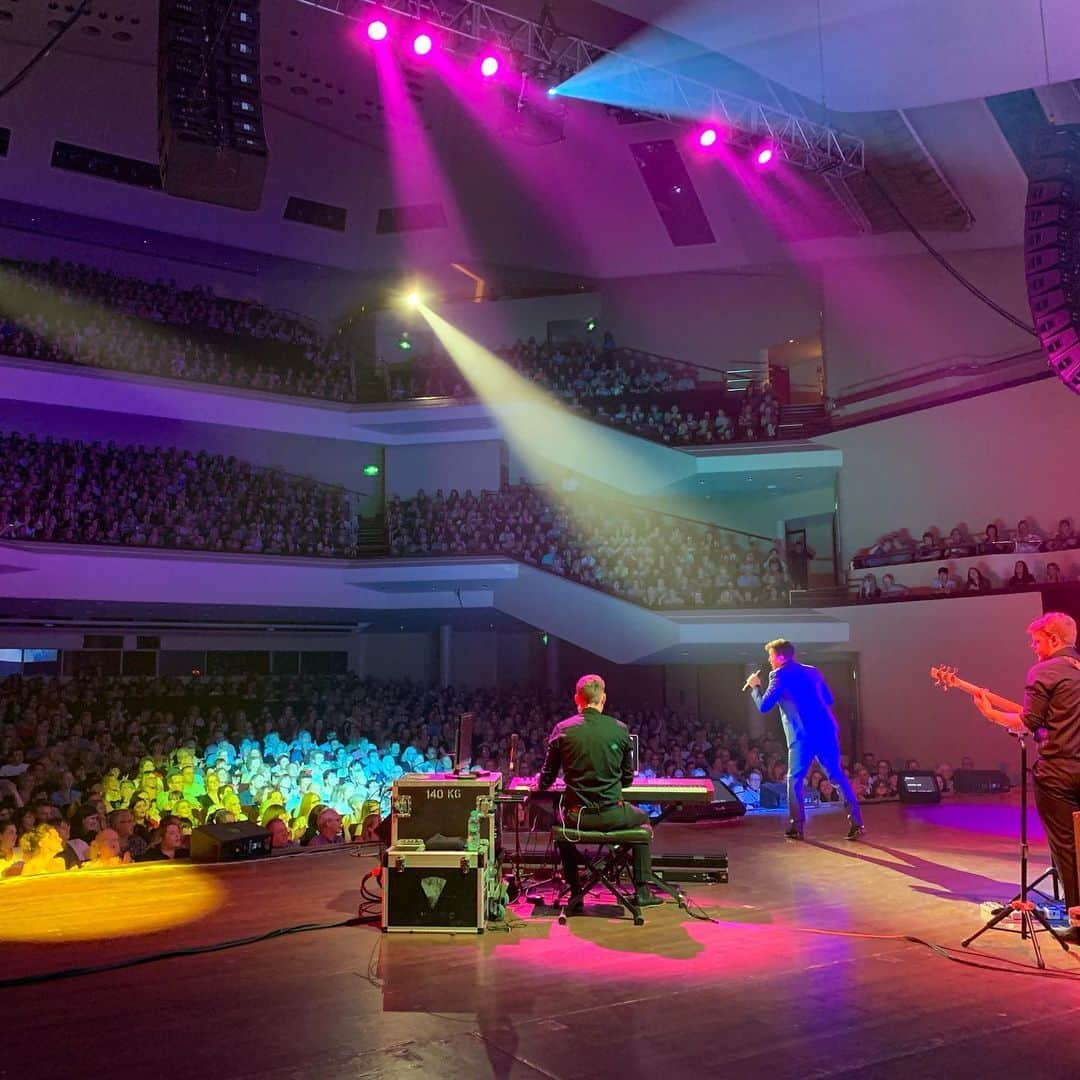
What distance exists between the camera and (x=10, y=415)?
53.0ft

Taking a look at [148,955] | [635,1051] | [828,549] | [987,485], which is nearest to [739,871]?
[635,1051]

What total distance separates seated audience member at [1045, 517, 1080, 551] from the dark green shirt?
9653 millimetres

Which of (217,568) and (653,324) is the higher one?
(653,324)

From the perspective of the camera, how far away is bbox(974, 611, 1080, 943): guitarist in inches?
168

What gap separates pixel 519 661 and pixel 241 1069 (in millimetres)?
16471

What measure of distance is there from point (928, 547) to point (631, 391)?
5.71m

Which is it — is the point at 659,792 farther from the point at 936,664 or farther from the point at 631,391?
the point at 631,391

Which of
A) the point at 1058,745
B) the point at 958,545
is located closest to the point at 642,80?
the point at 958,545

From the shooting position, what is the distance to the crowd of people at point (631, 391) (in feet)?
52.3

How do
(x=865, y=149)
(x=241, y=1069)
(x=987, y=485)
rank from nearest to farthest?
(x=241, y=1069) → (x=865, y=149) → (x=987, y=485)

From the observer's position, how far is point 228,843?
6.38 m

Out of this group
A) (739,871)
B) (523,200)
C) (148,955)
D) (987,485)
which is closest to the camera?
(148,955)

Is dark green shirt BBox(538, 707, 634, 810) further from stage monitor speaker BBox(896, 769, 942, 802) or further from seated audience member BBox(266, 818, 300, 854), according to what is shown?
stage monitor speaker BBox(896, 769, 942, 802)

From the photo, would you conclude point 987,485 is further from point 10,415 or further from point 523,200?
point 10,415
